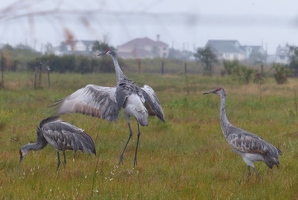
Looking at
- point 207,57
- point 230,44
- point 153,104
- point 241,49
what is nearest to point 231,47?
point 230,44

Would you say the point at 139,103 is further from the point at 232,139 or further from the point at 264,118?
the point at 264,118

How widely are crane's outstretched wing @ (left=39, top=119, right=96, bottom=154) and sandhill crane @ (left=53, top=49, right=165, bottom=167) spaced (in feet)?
3.44

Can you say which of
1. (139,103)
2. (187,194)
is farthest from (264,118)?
(187,194)

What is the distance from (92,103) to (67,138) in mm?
1384

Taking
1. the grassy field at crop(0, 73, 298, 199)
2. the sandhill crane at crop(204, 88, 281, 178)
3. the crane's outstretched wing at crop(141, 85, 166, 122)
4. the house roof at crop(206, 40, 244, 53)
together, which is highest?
the house roof at crop(206, 40, 244, 53)

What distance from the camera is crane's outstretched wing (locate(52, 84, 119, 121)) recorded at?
30.9ft

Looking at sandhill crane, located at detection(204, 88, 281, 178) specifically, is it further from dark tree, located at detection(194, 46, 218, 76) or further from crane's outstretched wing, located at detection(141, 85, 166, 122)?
dark tree, located at detection(194, 46, 218, 76)

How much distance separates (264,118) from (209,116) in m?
1.39

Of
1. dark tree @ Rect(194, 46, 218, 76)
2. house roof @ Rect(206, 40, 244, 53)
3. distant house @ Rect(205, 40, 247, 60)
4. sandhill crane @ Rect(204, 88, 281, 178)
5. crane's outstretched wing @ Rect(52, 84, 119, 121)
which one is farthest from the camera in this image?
dark tree @ Rect(194, 46, 218, 76)

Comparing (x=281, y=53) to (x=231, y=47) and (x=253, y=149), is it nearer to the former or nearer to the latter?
(x=231, y=47)

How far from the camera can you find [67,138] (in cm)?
830

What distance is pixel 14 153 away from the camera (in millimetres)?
8961

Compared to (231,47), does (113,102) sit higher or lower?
lower

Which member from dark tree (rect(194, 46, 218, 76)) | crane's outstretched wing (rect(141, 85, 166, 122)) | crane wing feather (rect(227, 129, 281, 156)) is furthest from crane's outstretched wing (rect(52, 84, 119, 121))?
dark tree (rect(194, 46, 218, 76))
